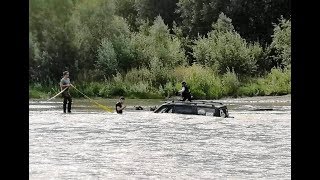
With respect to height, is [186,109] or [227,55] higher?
[227,55]

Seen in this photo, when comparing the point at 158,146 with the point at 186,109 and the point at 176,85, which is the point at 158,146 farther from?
the point at 176,85

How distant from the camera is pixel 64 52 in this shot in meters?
56.6

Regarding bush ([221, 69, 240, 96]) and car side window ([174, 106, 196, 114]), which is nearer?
car side window ([174, 106, 196, 114])

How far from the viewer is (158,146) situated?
19312 millimetres

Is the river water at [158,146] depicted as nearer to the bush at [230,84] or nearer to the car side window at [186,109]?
the car side window at [186,109]

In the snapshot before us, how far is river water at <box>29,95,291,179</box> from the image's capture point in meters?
14.4

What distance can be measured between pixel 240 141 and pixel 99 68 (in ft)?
115

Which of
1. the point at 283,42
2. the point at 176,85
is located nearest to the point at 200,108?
the point at 176,85

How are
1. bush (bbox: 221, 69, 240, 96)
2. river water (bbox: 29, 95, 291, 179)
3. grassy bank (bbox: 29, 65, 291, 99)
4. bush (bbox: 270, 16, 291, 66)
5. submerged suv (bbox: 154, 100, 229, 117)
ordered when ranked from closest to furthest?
river water (bbox: 29, 95, 291, 179) → submerged suv (bbox: 154, 100, 229, 117) → grassy bank (bbox: 29, 65, 291, 99) → bush (bbox: 221, 69, 240, 96) → bush (bbox: 270, 16, 291, 66)

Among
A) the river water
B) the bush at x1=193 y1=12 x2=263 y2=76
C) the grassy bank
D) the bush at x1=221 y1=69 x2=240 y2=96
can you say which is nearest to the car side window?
the river water

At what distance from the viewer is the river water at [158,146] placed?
47.3 feet

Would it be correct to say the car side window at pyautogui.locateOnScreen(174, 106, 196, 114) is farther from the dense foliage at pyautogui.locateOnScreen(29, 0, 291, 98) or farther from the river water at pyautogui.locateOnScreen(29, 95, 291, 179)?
the dense foliage at pyautogui.locateOnScreen(29, 0, 291, 98)

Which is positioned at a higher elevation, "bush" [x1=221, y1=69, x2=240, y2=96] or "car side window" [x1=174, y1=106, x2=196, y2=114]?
"bush" [x1=221, y1=69, x2=240, y2=96]
